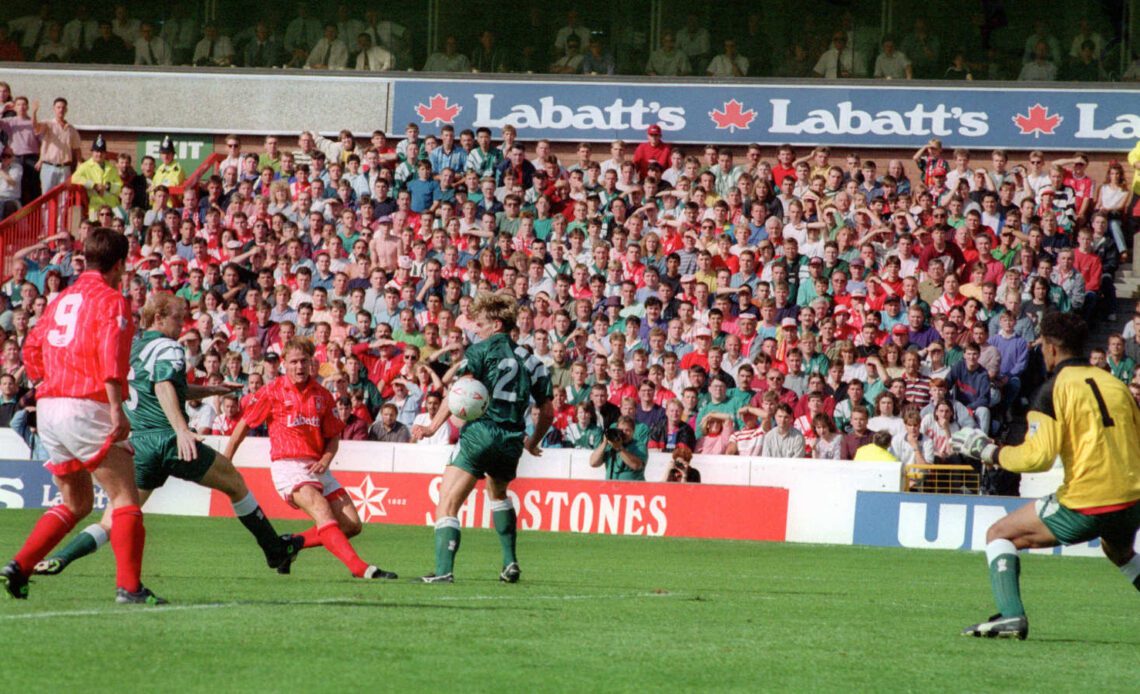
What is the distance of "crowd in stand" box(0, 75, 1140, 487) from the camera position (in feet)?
69.2

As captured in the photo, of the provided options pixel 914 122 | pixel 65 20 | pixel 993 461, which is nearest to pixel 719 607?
pixel 993 461

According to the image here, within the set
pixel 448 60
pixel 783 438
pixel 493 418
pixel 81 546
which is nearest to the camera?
pixel 81 546

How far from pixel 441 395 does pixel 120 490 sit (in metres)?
13.2

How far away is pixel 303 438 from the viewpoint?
1230 centimetres

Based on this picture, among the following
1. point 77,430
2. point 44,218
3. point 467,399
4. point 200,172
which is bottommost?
point 77,430

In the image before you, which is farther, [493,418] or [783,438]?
[783,438]

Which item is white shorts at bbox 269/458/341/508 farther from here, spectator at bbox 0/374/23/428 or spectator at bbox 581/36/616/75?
spectator at bbox 581/36/616/75

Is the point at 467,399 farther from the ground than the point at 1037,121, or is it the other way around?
the point at 1037,121

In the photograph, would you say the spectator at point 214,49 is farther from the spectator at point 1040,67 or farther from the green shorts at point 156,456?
the green shorts at point 156,456

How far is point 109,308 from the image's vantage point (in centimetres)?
862

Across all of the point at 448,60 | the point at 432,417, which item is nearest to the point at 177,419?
the point at 432,417

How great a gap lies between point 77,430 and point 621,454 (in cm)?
1249

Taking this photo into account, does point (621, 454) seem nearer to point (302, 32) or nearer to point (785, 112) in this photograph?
point (785, 112)

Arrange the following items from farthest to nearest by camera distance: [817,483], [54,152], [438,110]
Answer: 1. [438,110]
2. [54,152]
3. [817,483]
